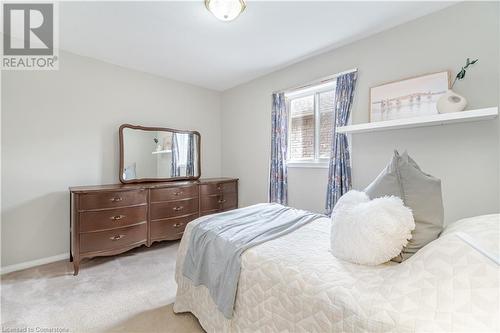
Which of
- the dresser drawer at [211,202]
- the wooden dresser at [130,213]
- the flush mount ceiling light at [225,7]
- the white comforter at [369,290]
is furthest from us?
the dresser drawer at [211,202]

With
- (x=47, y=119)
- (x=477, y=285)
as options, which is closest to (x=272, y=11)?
(x=477, y=285)

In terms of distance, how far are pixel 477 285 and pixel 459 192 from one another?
161cm

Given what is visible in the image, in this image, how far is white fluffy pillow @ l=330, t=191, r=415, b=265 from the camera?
3.39 ft

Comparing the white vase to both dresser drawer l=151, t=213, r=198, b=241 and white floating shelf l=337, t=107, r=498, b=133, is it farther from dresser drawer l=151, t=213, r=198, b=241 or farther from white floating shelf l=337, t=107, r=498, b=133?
dresser drawer l=151, t=213, r=198, b=241

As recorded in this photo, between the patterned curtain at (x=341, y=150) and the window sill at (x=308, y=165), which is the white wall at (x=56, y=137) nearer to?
the window sill at (x=308, y=165)

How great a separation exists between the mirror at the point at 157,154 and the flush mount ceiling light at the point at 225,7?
2054mm

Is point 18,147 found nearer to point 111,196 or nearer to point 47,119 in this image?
point 47,119

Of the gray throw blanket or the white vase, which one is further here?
the white vase

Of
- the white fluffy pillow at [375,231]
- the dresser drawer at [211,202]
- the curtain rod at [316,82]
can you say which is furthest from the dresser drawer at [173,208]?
the white fluffy pillow at [375,231]

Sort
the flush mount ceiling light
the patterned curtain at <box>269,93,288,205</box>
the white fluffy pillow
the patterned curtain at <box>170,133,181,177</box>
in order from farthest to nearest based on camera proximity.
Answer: the patterned curtain at <box>170,133,181,177</box>
the patterned curtain at <box>269,93,288,205</box>
the flush mount ceiling light
the white fluffy pillow

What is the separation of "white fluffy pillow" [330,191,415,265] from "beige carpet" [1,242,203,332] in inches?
49.2

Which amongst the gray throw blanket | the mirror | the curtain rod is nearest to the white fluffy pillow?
the gray throw blanket

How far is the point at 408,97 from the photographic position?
2104 millimetres

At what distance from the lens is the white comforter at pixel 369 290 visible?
703mm
